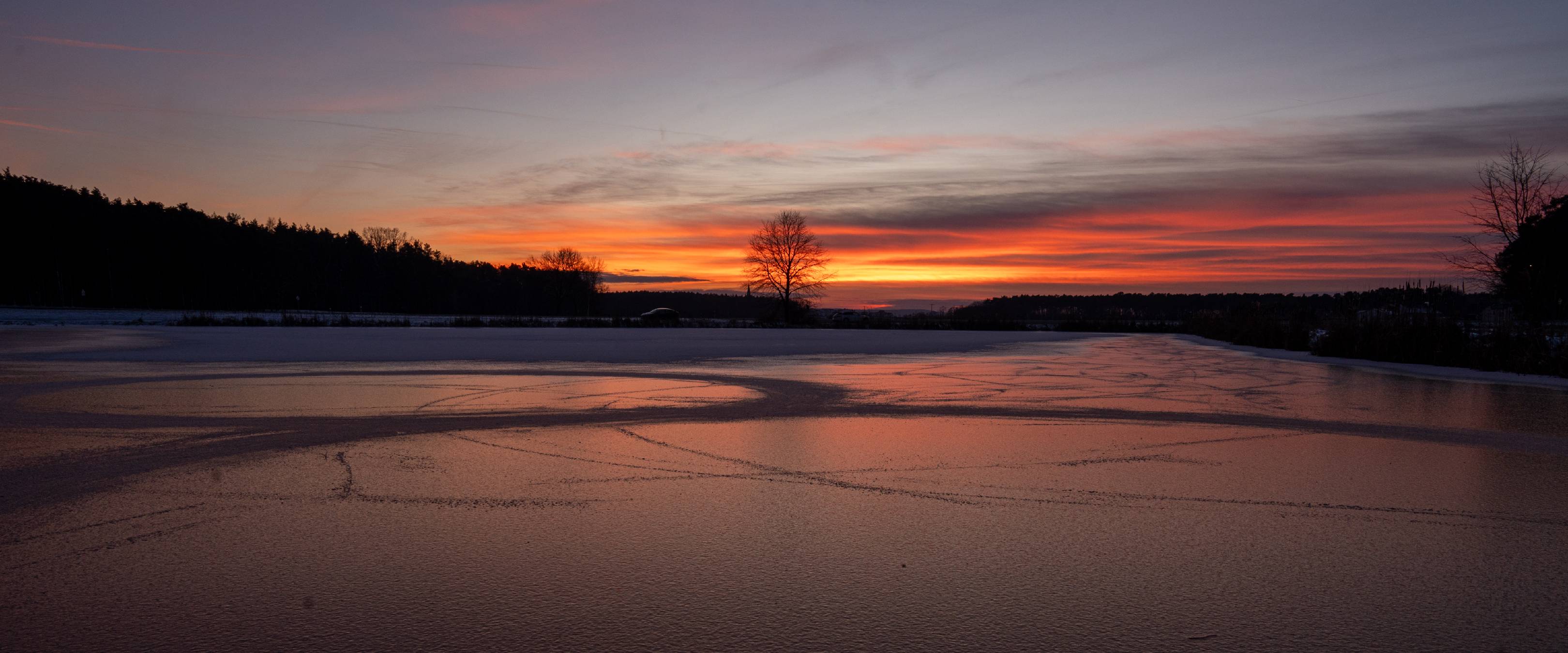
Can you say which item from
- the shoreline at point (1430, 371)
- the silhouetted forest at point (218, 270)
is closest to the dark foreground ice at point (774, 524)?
the shoreline at point (1430, 371)

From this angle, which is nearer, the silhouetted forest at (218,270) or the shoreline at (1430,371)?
the shoreline at (1430,371)

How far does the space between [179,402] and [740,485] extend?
24.1 feet

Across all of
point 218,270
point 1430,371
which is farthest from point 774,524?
point 218,270

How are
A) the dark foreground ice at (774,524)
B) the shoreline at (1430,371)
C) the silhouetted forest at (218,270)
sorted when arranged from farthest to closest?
the silhouetted forest at (218,270), the shoreline at (1430,371), the dark foreground ice at (774,524)

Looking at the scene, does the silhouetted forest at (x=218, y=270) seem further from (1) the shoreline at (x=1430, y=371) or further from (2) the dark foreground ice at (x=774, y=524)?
(2) the dark foreground ice at (x=774, y=524)

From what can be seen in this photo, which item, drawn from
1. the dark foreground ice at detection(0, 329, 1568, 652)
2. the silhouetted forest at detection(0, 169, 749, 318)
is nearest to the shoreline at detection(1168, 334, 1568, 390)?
the dark foreground ice at detection(0, 329, 1568, 652)

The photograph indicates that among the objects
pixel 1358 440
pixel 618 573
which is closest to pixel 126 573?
pixel 618 573

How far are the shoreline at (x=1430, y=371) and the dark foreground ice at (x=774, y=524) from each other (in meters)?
4.81

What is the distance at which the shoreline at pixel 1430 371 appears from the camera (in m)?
13.9

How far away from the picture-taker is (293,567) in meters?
3.55

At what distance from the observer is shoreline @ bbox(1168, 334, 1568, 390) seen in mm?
13875

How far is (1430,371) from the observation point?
16234 millimetres

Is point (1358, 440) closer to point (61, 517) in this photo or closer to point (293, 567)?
point (293, 567)

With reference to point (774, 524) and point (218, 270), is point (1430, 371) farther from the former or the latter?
point (218, 270)
